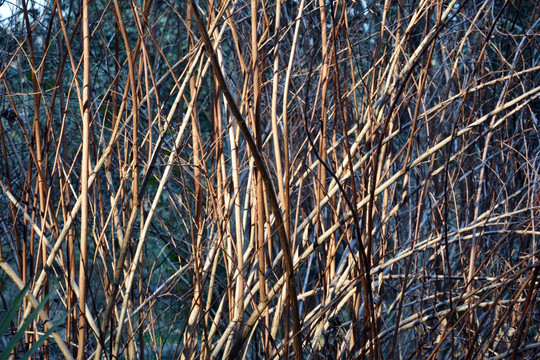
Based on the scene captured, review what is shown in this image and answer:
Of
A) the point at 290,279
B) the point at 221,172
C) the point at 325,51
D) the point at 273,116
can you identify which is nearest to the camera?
the point at 290,279

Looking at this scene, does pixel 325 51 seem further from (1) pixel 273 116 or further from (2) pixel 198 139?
(2) pixel 198 139

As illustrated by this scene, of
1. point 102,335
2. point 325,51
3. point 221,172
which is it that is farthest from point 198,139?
point 102,335

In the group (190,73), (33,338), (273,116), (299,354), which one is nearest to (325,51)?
(273,116)

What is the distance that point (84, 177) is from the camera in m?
1.03

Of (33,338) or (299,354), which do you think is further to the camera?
(33,338)

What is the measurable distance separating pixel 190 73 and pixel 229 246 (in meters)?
0.50

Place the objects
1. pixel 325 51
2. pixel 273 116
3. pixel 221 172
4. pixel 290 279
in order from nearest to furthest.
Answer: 1. pixel 290 279
2. pixel 273 116
3. pixel 325 51
4. pixel 221 172

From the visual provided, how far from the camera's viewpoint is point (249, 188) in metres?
1.36

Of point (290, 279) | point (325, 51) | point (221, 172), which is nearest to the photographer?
point (290, 279)

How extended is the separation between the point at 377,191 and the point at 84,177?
2.16 feet

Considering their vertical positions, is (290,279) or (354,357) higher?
(290,279)

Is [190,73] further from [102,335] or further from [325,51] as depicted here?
[102,335]

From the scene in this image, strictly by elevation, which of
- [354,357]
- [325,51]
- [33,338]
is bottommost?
[354,357]

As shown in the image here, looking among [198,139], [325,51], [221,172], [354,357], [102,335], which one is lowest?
[354,357]
